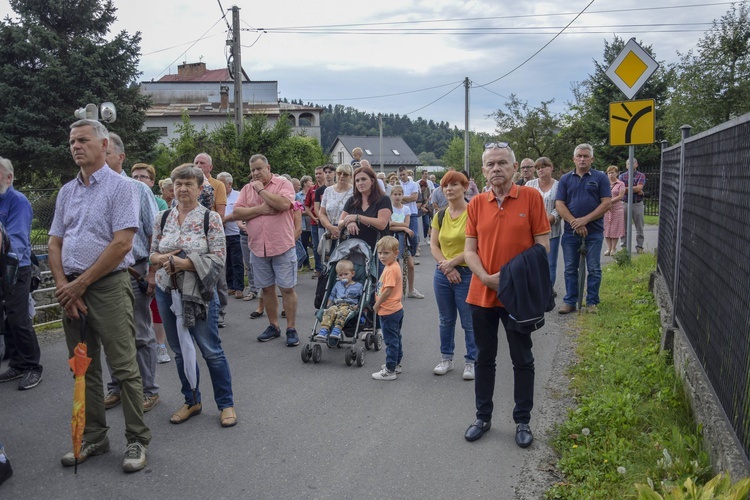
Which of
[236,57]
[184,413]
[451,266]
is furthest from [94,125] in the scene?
[236,57]

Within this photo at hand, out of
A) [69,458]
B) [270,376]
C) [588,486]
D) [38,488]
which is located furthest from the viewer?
[270,376]

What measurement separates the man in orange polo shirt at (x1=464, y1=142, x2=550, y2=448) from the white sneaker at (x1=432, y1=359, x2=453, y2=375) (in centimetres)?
149

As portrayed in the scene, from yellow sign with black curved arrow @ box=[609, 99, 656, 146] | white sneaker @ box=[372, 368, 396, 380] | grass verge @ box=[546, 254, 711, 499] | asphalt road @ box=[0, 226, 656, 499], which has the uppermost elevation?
yellow sign with black curved arrow @ box=[609, 99, 656, 146]

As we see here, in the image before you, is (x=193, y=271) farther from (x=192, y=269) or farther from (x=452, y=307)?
(x=452, y=307)

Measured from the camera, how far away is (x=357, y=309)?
7.07 m

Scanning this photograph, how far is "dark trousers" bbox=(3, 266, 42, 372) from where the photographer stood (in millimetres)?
6383

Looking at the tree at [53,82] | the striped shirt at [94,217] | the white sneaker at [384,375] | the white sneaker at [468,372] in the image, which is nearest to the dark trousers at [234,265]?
the white sneaker at [384,375]

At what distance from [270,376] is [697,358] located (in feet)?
12.7

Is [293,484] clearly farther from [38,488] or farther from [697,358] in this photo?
[697,358]

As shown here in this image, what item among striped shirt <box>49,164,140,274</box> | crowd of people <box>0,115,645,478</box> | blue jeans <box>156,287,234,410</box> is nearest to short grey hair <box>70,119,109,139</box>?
crowd of people <box>0,115,645,478</box>

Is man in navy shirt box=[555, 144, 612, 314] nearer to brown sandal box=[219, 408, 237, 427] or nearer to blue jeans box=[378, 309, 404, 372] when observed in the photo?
blue jeans box=[378, 309, 404, 372]

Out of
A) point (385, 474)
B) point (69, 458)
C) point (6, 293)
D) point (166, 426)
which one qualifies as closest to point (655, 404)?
point (385, 474)

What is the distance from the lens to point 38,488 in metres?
4.19

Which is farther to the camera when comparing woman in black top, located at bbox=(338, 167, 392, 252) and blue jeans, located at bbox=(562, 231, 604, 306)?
blue jeans, located at bbox=(562, 231, 604, 306)
